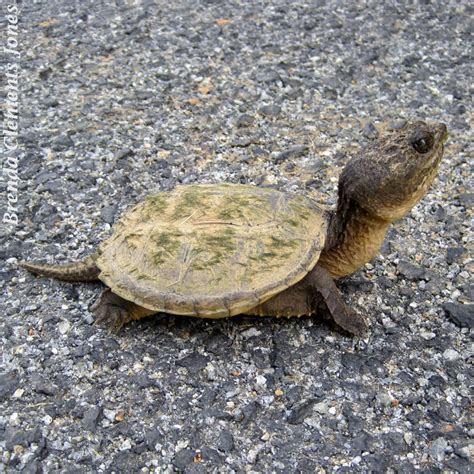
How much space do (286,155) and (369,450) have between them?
2.30 meters

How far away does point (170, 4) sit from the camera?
20.4 ft

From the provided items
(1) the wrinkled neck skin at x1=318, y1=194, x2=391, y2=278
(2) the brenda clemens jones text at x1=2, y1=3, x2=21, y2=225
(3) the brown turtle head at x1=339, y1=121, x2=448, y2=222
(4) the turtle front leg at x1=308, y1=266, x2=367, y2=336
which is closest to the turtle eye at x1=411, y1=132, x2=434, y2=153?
(3) the brown turtle head at x1=339, y1=121, x2=448, y2=222

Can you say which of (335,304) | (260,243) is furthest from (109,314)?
(335,304)

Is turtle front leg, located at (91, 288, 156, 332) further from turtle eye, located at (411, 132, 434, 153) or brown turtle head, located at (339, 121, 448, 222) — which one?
turtle eye, located at (411, 132, 434, 153)

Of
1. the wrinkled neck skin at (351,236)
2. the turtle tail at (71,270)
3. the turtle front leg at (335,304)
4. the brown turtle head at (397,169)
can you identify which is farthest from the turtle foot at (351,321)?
the turtle tail at (71,270)

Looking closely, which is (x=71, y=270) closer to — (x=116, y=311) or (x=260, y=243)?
(x=116, y=311)

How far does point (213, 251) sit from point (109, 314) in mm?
619

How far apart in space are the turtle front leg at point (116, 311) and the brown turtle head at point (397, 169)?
1.14 m

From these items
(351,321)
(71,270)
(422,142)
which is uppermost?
(422,142)

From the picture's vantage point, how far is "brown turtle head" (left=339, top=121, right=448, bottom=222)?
2.84 m

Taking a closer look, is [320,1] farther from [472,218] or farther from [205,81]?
[472,218]

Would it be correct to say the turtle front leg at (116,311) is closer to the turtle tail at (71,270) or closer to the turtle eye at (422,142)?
the turtle tail at (71,270)

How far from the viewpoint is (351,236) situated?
121 inches

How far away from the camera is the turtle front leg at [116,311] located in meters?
3.08
